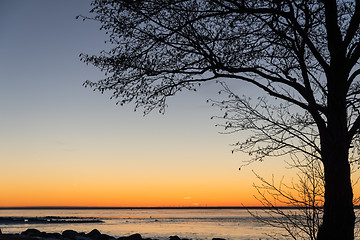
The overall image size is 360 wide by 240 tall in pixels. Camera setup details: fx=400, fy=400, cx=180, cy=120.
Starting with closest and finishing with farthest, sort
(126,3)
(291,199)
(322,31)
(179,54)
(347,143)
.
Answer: (291,199), (347,143), (126,3), (179,54), (322,31)

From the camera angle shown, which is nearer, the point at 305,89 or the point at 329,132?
the point at 329,132

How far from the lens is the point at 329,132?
26.5 ft

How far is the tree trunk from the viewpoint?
7.61 metres

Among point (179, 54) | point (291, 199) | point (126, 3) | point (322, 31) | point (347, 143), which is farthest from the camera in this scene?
point (322, 31)

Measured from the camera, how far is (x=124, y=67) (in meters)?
9.31

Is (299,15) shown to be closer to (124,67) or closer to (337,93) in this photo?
(337,93)

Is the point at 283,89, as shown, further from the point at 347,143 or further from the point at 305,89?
the point at 347,143

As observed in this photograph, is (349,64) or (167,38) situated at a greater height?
(167,38)

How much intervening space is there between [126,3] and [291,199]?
5.29 m

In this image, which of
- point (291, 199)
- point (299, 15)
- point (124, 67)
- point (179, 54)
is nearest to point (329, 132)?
point (291, 199)

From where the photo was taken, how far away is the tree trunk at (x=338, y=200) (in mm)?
7605

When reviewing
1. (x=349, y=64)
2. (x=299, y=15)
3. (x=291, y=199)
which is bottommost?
(x=291, y=199)

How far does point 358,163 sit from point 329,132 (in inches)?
40.9

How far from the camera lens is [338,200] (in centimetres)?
768
